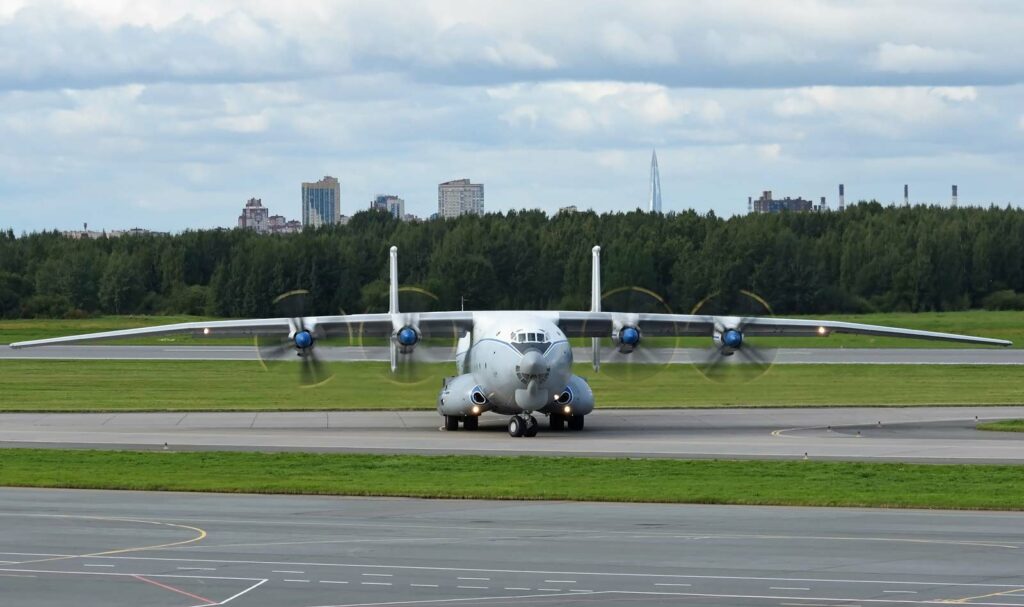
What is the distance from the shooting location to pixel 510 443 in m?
39.4

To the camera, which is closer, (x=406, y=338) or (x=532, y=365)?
(x=532, y=365)

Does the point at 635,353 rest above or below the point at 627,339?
below

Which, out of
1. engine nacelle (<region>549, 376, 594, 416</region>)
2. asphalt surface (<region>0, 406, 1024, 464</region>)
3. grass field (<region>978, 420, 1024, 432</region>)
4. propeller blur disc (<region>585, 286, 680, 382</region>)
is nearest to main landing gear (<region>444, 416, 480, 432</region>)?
asphalt surface (<region>0, 406, 1024, 464</region>)

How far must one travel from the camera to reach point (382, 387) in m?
57.7

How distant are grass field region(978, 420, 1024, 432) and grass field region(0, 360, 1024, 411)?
8.07 meters

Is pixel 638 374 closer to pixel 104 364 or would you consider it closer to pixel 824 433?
pixel 824 433

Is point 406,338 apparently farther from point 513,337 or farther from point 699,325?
point 699,325

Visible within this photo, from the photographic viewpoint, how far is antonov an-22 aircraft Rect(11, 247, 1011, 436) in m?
40.1

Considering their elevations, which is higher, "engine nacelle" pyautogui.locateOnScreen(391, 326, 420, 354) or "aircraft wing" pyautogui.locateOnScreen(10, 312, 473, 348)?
"aircraft wing" pyautogui.locateOnScreen(10, 312, 473, 348)

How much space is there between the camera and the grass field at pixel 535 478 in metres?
28.3

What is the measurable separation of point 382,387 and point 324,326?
14457 millimetres

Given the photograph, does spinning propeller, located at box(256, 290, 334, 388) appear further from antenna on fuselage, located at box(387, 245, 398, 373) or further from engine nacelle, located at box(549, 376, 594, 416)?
engine nacelle, located at box(549, 376, 594, 416)

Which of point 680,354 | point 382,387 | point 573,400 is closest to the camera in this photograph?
point 573,400

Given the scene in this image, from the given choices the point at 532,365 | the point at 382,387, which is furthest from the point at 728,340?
the point at 382,387
